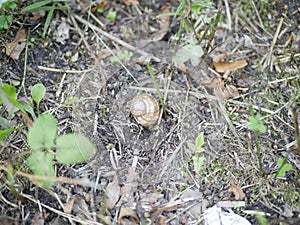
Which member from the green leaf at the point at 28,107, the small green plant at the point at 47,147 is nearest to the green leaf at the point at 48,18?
the green leaf at the point at 28,107

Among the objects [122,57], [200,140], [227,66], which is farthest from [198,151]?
[122,57]

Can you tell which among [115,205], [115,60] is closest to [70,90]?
[115,60]

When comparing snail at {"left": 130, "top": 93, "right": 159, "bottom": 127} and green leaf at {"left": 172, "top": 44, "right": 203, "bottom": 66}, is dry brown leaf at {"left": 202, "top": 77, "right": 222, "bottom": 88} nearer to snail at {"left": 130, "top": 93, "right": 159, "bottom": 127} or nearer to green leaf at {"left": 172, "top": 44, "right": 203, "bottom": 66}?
green leaf at {"left": 172, "top": 44, "right": 203, "bottom": 66}

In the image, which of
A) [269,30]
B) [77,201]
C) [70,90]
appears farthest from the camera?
[269,30]

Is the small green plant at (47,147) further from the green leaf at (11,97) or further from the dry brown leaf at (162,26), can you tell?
the dry brown leaf at (162,26)

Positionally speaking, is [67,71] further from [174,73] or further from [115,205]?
[115,205]

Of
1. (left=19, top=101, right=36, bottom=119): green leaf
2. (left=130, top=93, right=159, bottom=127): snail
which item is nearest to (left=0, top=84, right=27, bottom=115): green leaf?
(left=19, top=101, right=36, bottom=119): green leaf

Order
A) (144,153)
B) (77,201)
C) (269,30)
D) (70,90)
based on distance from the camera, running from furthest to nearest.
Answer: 1. (269,30)
2. (70,90)
3. (144,153)
4. (77,201)
